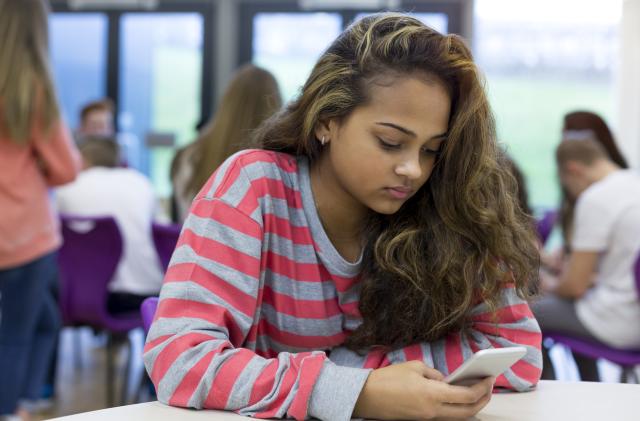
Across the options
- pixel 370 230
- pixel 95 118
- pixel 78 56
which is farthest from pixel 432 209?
pixel 78 56

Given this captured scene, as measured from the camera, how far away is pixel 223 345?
119 centimetres

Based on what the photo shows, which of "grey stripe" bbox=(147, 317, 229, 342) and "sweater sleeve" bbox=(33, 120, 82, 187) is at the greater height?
"grey stripe" bbox=(147, 317, 229, 342)

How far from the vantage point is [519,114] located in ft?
24.3

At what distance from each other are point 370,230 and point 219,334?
13.8 inches

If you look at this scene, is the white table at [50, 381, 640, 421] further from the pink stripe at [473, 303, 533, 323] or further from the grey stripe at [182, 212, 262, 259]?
the grey stripe at [182, 212, 262, 259]

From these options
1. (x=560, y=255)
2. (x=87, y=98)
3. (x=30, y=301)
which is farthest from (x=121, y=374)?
(x=87, y=98)

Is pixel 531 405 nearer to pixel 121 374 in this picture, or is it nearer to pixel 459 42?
pixel 459 42

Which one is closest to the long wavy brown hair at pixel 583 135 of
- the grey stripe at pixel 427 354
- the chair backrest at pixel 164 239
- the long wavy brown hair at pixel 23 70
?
the chair backrest at pixel 164 239

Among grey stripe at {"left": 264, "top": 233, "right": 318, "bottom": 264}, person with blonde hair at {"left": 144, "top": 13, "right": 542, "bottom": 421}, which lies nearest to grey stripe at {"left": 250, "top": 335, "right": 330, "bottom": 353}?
person with blonde hair at {"left": 144, "top": 13, "right": 542, "bottom": 421}

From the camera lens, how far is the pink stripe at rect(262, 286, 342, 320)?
1.38 m

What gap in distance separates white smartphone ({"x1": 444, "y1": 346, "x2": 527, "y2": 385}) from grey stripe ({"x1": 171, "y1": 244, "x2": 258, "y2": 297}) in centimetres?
32

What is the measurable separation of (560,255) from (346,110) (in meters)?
2.57

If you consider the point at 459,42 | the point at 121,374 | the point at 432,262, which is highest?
the point at 459,42

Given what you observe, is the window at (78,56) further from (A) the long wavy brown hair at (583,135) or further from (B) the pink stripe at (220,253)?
(B) the pink stripe at (220,253)
